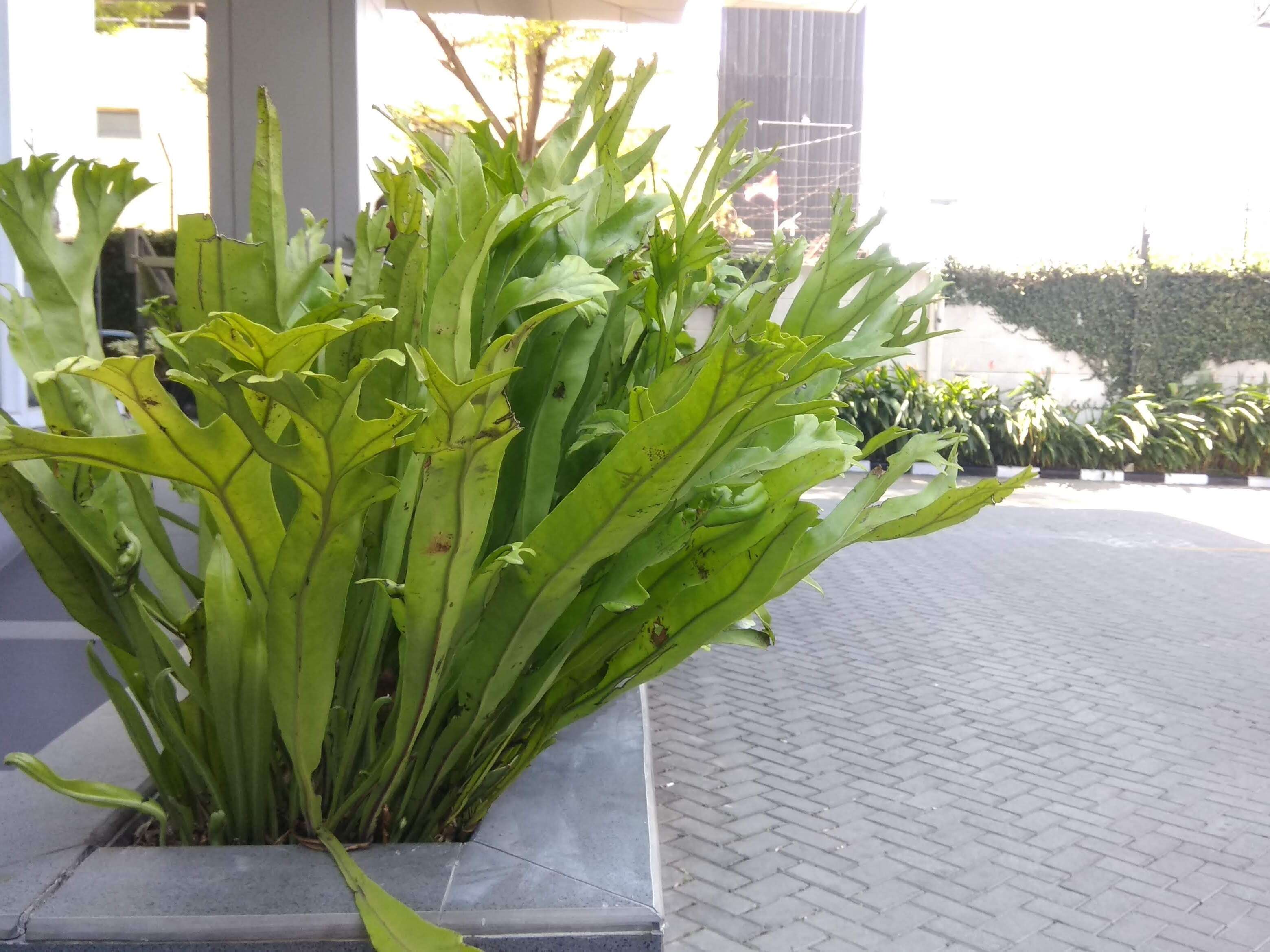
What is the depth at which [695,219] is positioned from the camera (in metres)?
1.86

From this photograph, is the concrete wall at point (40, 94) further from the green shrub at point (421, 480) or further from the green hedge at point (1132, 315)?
the green hedge at point (1132, 315)

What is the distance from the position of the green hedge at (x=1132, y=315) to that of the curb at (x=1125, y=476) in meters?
2.15

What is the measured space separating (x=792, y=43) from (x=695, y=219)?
39.4 metres

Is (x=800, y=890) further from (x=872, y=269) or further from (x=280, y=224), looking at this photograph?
(x=280, y=224)

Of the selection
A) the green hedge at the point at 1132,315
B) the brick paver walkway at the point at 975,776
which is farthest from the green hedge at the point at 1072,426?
the brick paver walkway at the point at 975,776

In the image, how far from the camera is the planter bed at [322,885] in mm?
1378

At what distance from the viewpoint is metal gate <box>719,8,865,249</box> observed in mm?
36938

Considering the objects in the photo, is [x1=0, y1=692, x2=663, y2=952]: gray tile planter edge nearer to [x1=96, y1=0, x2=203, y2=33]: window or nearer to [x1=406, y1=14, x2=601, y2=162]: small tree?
[x1=96, y1=0, x2=203, y2=33]: window

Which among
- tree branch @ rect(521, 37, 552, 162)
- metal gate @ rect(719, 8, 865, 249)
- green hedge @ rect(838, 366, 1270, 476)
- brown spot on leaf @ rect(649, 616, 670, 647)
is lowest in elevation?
green hedge @ rect(838, 366, 1270, 476)

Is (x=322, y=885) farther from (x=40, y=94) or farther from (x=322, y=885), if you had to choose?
(x=40, y=94)

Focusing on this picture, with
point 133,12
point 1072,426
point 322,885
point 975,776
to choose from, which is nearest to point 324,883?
point 322,885

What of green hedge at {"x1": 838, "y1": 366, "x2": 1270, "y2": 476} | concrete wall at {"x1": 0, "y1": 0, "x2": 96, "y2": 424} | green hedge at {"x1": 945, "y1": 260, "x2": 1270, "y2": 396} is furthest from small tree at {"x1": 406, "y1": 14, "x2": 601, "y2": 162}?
concrete wall at {"x1": 0, "y1": 0, "x2": 96, "y2": 424}

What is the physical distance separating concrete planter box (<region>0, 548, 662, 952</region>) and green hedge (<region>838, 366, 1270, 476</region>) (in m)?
12.9

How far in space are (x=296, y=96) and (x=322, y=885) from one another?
5.83 metres
